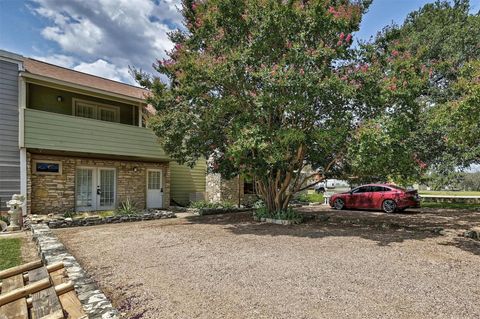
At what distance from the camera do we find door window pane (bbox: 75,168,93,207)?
12.3 m

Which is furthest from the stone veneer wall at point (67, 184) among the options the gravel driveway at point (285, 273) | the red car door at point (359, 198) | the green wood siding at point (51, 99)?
the red car door at point (359, 198)

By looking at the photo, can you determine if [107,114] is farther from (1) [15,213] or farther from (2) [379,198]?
(2) [379,198]

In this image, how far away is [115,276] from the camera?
4.71 metres

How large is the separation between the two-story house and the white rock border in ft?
17.0

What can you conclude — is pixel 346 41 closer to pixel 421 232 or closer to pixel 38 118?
pixel 421 232

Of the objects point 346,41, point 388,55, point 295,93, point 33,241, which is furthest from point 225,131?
point 33,241

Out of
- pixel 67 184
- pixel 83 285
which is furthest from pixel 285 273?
pixel 67 184

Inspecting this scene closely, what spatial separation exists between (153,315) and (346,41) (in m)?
8.89

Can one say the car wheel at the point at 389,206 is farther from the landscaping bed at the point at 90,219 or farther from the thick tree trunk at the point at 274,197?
the landscaping bed at the point at 90,219

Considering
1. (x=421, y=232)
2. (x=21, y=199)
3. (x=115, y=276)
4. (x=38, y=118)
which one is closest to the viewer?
(x=115, y=276)

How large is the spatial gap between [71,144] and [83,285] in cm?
872

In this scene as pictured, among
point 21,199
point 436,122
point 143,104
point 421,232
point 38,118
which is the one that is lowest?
point 421,232

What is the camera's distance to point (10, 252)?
6352mm

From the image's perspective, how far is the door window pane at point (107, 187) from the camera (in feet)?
42.4
